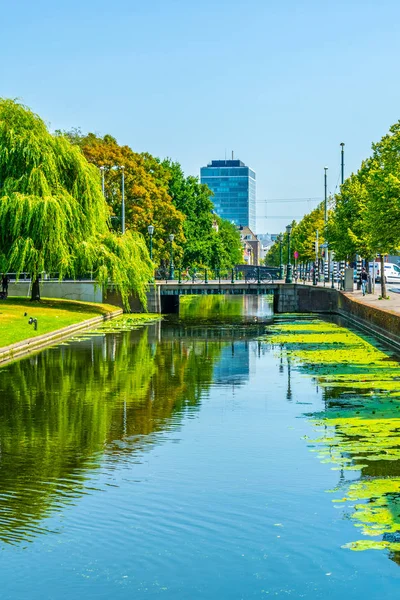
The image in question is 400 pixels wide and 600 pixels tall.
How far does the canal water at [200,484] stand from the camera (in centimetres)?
1205

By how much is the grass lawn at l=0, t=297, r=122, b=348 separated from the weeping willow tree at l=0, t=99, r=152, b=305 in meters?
1.82

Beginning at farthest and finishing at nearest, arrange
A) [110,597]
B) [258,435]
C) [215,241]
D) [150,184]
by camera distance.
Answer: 1. [215,241]
2. [150,184]
3. [258,435]
4. [110,597]

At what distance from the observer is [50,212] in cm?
5584

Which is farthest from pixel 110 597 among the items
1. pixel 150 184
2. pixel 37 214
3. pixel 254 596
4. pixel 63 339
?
pixel 150 184

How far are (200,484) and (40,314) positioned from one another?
4080 cm

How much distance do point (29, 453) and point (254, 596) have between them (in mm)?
8702

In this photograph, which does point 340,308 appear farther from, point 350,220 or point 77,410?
point 77,410

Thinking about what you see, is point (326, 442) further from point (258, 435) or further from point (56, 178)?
point (56, 178)

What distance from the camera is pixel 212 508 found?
48.5 feet

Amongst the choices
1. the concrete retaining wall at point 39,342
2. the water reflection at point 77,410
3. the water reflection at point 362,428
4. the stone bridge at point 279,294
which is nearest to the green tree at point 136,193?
the stone bridge at point 279,294

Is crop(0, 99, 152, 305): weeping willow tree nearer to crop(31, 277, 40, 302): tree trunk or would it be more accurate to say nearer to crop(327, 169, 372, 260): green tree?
crop(31, 277, 40, 302): tree trunk

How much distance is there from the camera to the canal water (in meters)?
12.0

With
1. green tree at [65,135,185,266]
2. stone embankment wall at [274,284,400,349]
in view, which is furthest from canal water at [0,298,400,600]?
green tree at [65,135,185,266]

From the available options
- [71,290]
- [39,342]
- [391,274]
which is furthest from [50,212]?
[391,274]
